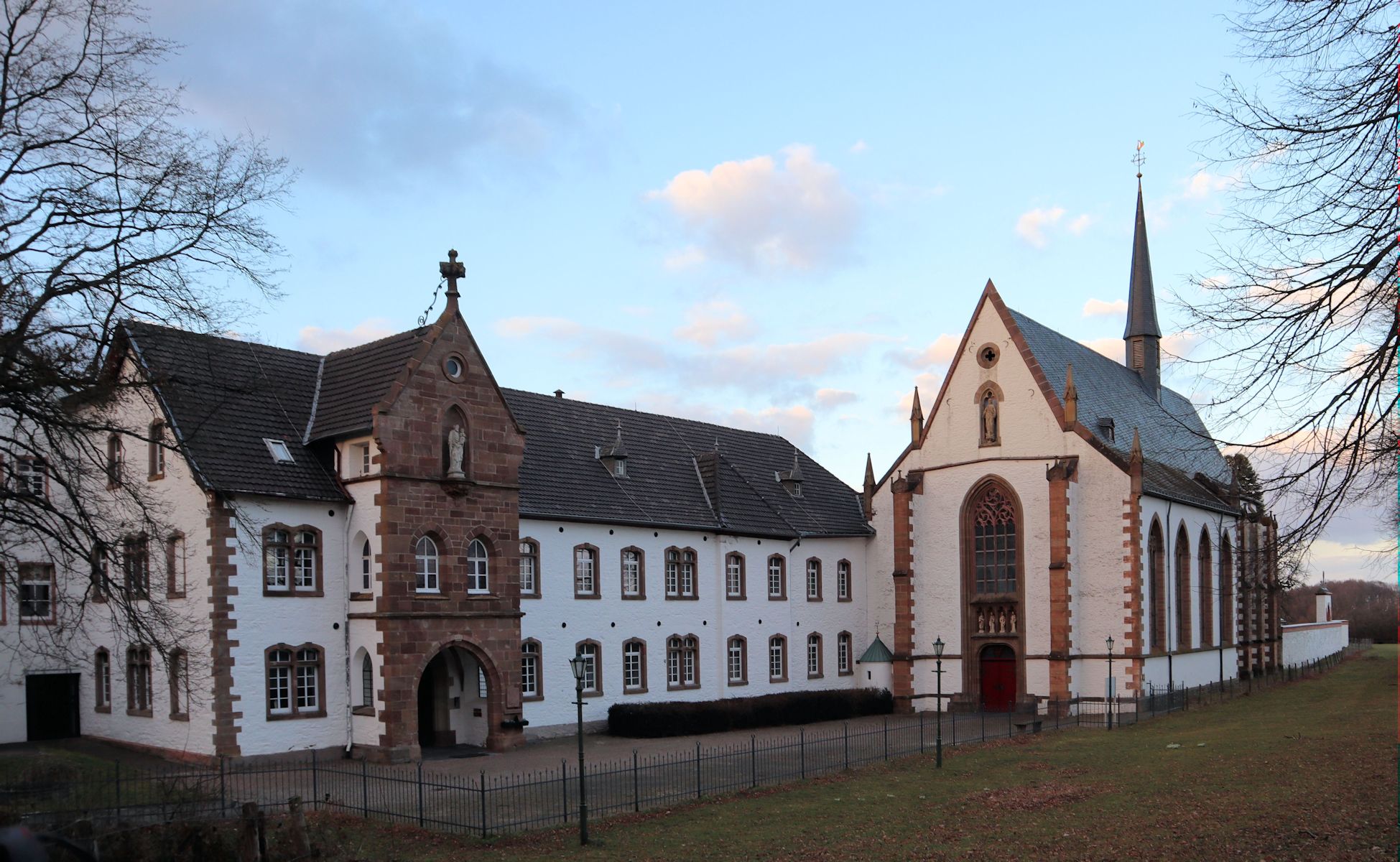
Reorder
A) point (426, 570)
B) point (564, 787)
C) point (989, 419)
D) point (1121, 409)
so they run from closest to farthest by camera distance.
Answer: point (564, 787) → point (426, 570) → point (989, 419) → point (1121, 409)

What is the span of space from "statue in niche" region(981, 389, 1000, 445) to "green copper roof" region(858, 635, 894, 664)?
852 cm

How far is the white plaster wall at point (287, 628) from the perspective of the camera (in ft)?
89.7

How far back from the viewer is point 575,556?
35.5 m

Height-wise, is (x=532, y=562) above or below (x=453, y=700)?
above

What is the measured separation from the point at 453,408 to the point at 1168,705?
2642cm

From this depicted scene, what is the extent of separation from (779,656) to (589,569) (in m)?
9.51

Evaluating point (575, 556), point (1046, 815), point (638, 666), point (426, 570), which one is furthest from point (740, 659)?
point (1046, 815)

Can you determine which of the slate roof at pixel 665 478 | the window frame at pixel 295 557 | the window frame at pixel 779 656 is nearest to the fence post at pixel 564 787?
the window frame at pixel 295 557

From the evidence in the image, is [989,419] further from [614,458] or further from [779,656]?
[614,458]

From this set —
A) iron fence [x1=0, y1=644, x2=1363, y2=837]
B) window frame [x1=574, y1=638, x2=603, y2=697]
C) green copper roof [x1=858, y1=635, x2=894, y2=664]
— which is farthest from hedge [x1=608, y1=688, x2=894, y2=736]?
iron fence [x1=0, y1=644, x2=1363, y2=837]

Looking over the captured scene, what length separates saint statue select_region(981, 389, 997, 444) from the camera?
141 ft

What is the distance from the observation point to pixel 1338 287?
9406 mm

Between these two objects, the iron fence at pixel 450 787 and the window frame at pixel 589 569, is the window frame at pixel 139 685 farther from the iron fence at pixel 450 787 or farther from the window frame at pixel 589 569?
the window frame at pixel 589 569

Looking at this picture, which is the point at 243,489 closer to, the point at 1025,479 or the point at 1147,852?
the point at 1147,852
